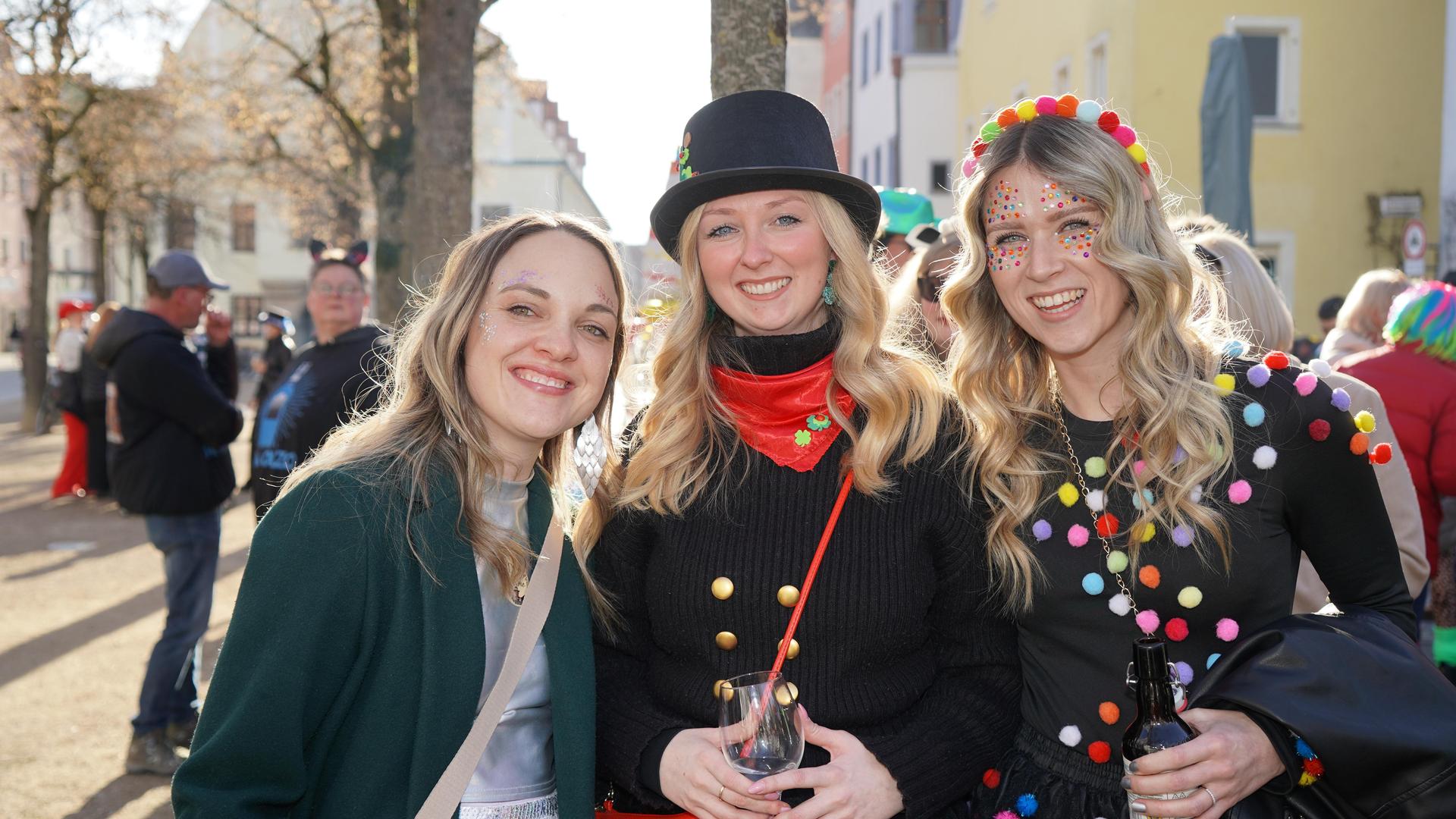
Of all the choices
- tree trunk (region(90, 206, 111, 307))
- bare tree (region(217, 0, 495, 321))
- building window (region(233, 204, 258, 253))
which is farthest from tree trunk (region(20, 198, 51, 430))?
building window (region(233, 204, 258, 253))

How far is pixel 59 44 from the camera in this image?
1839cm

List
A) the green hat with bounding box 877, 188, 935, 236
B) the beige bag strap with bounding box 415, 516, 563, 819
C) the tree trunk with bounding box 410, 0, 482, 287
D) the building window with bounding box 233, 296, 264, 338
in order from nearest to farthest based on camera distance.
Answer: the beige bag strap with bounding box 415, 516, 563, 819 < the green hat with bounding box 877, 188, 935, 236 < the tree trunk with bounding box 410, 0, 482, 287 < the building window with bounding box 233, 296, 264, 338

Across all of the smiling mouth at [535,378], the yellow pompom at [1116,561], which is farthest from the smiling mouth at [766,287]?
the yellow pompom at [1116,561]

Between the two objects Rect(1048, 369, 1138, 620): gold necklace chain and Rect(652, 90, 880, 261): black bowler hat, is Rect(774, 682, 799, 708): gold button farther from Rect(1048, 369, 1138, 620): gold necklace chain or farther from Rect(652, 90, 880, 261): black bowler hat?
Rect(652, 90, 880, 261): black bowler hat

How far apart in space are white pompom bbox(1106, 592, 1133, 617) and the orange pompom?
0.17 feet

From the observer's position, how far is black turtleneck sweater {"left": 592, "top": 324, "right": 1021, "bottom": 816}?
2750 mm

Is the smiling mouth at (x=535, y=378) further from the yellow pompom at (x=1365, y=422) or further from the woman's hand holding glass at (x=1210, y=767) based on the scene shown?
the yellow pompom at (x=1365, y=422)

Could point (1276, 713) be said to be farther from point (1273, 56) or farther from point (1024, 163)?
point (1273, 56)

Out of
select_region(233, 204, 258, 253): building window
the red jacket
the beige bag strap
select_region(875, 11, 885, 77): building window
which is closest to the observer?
the beige bag strap

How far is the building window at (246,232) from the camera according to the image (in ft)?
169

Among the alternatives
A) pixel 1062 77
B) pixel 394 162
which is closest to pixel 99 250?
pixel 394 162

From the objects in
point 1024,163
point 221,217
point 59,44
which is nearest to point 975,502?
point 1024,163

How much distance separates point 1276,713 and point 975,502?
831 millimetres

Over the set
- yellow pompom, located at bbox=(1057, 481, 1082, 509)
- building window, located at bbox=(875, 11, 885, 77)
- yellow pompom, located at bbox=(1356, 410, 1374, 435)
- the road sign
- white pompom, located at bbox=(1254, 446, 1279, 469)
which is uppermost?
building window, located at bbox=(875, 11, 885, 77)
